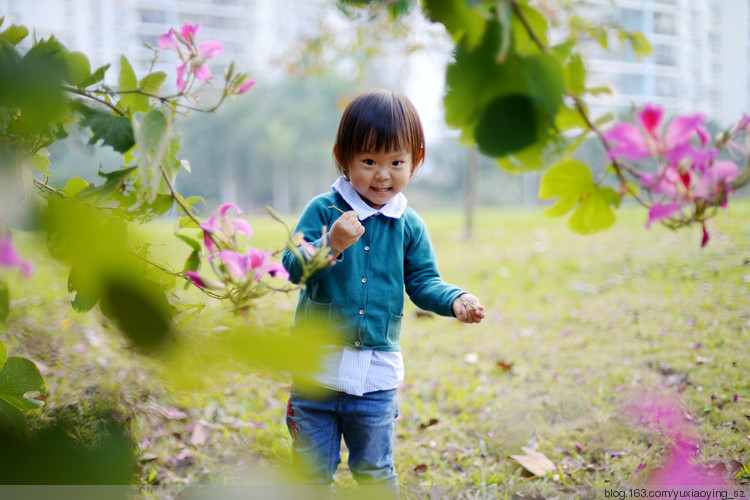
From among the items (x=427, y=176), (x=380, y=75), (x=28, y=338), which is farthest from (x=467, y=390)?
(x=380, y=75)

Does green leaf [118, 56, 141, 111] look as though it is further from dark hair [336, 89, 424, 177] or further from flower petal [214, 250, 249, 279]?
dark hair [336, 89, 424, 177]

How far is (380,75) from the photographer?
19.3 meters

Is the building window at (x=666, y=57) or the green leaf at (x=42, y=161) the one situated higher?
the building window at (x=666, y=57)

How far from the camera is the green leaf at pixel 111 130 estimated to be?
1.71ft

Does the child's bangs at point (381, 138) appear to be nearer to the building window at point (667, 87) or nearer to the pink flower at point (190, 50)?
the pink flower at point (190, 50)

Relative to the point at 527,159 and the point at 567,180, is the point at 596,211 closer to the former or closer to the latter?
the point at 567,180

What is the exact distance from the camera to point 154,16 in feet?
71.2

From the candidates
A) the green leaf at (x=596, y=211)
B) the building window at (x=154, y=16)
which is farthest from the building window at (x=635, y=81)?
the building window at (x=154, y=16)

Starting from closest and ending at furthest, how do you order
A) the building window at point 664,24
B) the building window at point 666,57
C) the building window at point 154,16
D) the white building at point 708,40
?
the white building at point 708,40, the building window at point 664,24, the building window at point 666,57, the building window at point 154,16

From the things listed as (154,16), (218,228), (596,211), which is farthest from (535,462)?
(154,16)

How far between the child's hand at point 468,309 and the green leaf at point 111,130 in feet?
2.37

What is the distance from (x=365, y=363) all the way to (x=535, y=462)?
27.4 inches

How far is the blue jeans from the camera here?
4.14ft

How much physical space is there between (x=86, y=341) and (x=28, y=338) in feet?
1.75
